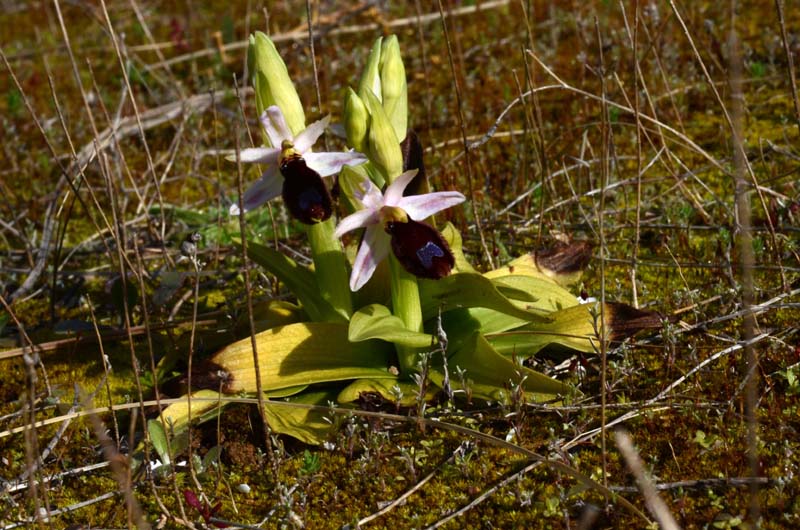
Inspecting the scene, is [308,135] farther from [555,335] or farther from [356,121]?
[555,335]

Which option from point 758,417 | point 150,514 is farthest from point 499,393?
point 150,514

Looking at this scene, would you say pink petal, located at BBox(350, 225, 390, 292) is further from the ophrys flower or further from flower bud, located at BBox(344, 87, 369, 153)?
flower bud, located at BBox(344, 87, 369, 153)

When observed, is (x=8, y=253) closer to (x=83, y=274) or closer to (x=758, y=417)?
(x=83, y=274)

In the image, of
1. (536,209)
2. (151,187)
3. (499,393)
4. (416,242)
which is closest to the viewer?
(416,242)

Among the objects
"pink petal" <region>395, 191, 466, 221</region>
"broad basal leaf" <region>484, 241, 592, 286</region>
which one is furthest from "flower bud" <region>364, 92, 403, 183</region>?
"broad basal leaf" <region>484, 241, 592, 286</region>

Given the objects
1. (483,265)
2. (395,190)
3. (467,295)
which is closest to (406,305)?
(467,295)

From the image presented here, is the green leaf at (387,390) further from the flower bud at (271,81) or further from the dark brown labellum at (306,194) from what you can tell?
the flower bud at (271,81)

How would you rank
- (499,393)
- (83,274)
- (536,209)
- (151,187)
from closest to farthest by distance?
(499,393) < (83,274) < (536,209) < (151,187)
